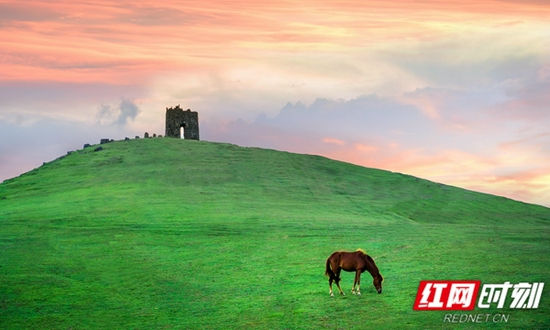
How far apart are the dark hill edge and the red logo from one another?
32794 mm

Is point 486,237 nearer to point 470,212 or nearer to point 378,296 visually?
point 378,296

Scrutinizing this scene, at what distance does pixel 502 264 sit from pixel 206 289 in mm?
14685

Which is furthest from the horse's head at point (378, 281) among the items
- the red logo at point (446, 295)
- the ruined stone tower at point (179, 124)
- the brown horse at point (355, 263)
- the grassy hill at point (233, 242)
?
the ruined stone tower at point (179, 124)

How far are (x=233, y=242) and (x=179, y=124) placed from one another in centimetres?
8168

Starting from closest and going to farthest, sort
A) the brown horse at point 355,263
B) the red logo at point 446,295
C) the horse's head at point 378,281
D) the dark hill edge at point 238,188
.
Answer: the red logo at point 446,295 < the brown horse at point 355,263 < the horse's head at point 378,281 < the dark hill edge at point 238,188

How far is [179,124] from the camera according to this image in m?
127

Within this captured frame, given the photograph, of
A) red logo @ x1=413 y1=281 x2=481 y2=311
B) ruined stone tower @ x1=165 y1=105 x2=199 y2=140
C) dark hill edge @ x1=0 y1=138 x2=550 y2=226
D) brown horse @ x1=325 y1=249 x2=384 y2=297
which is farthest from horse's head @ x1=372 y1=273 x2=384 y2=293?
ruined stone tower @ x1=165 y1=105 x2=199 y2=140

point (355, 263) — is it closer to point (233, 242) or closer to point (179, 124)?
point (233, 242)

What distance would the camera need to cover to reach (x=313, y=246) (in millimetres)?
44438

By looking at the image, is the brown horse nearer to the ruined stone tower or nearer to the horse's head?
the horse's head

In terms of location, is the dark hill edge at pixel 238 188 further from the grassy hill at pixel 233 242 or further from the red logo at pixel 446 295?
the red logo at pixel 446 295

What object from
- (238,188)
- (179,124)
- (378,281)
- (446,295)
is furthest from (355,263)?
(179,124)

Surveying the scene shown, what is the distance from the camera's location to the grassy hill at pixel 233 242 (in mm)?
28516

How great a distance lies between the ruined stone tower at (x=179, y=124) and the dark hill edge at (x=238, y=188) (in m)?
23.4
